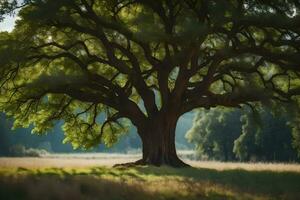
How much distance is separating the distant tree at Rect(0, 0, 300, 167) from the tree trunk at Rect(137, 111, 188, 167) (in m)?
0.05

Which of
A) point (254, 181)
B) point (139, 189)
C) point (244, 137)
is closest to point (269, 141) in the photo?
point (244, 137)

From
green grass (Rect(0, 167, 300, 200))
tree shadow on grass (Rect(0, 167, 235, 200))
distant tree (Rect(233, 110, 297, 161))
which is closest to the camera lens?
tree shadow on grass (Rect(0, 167, 235, 200))

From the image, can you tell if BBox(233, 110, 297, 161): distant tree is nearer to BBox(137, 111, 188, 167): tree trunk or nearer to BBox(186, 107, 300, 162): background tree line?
BBox(186, 107, 300, 162): background tree line

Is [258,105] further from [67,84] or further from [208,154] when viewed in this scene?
[208,154]

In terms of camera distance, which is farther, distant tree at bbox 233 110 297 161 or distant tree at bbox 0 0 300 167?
distant tree at bbox 233 110 297 161

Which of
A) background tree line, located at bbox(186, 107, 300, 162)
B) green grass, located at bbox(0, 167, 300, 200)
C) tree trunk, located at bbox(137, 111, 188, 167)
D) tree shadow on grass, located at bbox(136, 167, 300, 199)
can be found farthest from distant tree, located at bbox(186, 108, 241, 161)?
green grass, located at bbox(0, 167, 300, 200)

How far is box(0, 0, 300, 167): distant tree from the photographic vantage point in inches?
862

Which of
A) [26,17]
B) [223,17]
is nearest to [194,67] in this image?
[223,17]

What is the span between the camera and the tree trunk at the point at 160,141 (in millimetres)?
27500

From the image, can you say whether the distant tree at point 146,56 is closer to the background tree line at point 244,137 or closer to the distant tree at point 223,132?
the background tree line at point 244,137

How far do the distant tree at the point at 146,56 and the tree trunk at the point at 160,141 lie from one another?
55mm

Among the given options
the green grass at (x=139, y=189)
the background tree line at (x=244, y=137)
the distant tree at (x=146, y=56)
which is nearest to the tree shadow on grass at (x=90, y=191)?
the green grass at (x=139, y=189)

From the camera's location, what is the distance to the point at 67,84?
24.4 metres

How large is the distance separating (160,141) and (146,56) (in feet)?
15.1
